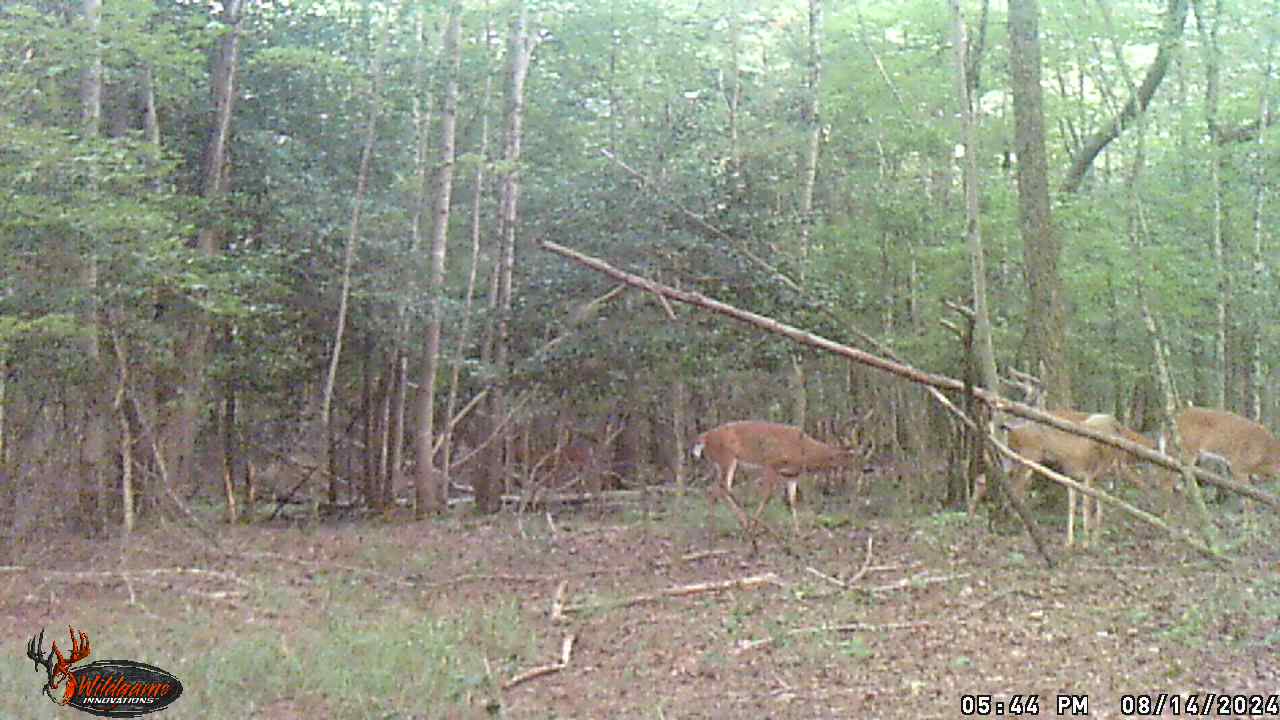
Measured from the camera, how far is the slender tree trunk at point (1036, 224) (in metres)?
10.7

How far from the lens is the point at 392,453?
16859 millimetres

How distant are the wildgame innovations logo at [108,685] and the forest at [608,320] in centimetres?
26

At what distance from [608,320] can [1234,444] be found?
583cm

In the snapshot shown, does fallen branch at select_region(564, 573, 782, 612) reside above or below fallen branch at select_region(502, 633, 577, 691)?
below

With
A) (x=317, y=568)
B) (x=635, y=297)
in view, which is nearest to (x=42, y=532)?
(x=317, y=568)

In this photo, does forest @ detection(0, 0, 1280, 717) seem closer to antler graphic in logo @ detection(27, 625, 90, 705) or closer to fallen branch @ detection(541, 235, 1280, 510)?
fallen branch @ detection(541, 235, 1280, 510)

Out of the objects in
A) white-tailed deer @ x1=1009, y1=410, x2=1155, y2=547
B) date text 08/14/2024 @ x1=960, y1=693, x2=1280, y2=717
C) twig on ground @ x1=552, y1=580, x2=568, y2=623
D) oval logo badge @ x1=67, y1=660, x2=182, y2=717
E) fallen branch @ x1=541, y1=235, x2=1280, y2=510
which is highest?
fallen branch @ x1=541, y1=235, x2=1280, y2=510

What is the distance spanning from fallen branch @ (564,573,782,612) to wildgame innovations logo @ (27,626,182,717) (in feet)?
10.2

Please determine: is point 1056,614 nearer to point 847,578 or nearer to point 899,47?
point 847,578

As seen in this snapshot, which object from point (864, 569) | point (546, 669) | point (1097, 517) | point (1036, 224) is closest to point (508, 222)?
point (1036, 224)

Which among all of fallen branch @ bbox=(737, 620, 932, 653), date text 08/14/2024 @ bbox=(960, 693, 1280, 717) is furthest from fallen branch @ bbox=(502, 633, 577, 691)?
date text 08/14/2024 @ bbox=(960, 693, 1280, 717)

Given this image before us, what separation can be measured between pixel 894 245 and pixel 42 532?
332 inches

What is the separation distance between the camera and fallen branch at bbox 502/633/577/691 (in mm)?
6957

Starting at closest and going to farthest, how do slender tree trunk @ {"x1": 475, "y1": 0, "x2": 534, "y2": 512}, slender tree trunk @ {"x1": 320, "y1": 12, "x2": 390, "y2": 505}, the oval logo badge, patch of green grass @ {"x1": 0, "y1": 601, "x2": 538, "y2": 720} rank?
1. the oval logo badge
2. patch of green grass @ {"x1": 0, "y1": 601, "x2": 538, "y2": 720}
3. slender tree trunk @ {"x1": 320, "y1": 12, "x2": 390, "y2": 505}
4. slender tree trunk @ {"x1": 475, "y1": 0, "x2": 534, "y2": 512}
